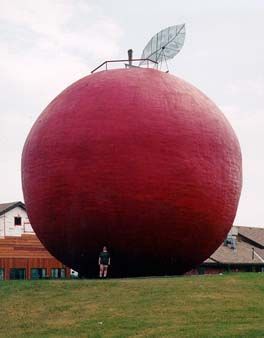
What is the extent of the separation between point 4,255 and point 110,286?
17678 millimetres

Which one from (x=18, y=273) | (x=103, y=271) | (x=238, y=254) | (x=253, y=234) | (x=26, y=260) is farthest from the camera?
(x=253, y=234)

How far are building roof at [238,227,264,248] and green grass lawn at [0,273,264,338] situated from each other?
30.5 metres

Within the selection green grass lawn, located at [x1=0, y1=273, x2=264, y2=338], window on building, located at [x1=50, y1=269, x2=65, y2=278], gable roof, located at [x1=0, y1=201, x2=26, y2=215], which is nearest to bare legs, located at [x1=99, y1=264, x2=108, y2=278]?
green grass lawn, located at [x1=0, y1=273, x2=264, y2=338]

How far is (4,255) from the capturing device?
34531mm

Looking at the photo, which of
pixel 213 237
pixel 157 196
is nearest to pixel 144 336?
pixel 157 196

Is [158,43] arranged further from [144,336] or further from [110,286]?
[144,336]

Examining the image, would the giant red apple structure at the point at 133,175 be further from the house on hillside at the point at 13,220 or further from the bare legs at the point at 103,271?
the house on hillside at the point at 13,220

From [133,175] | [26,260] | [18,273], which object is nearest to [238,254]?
[26,260]

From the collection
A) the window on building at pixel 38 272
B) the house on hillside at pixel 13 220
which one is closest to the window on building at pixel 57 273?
the window on building at pixel 38 272

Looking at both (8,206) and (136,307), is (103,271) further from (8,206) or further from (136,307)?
(8,206)

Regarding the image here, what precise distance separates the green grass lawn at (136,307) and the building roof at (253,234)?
1200 inches

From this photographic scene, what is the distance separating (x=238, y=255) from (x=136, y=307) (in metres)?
28.5

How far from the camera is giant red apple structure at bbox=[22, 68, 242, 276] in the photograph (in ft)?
62.2

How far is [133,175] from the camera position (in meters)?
18.8
